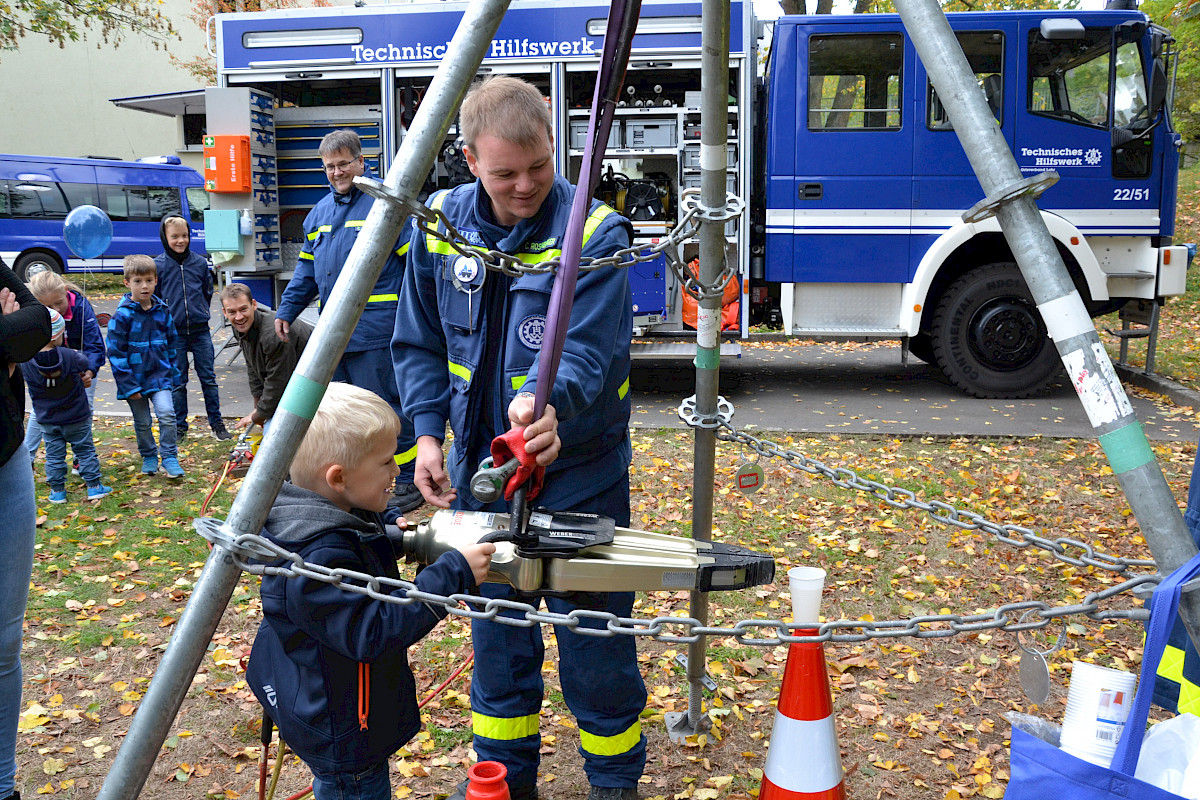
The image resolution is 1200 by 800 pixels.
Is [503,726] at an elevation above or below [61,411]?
below

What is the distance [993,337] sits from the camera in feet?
28.9

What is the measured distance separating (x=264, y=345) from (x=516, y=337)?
4307 millimetres

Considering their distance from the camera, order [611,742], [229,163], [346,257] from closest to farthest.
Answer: [611,742] → [346,257] → [229,163]

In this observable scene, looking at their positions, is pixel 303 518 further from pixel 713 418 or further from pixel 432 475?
pixel 713 418

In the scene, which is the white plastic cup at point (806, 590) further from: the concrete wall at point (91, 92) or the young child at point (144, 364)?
the concrete wall at point (91, 92)

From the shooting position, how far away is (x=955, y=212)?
8.51 meters

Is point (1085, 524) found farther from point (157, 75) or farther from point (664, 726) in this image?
point (157, 75)

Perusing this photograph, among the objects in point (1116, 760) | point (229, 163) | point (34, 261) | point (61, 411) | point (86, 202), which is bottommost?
point (61, 411)

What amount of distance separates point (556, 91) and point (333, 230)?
3961mm

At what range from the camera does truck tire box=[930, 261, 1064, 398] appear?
28.6 ft

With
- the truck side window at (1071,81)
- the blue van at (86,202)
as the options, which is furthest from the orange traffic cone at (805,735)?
the blue van at (86,202)

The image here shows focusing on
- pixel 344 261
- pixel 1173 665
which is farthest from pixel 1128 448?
pixel 344 261

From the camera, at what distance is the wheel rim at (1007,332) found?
28.7 ft

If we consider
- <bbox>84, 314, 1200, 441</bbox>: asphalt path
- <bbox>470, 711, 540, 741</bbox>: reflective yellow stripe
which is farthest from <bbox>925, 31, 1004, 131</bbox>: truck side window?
<bbox>470, 711, 540, 741</bbox>: reflective yellow stripe
